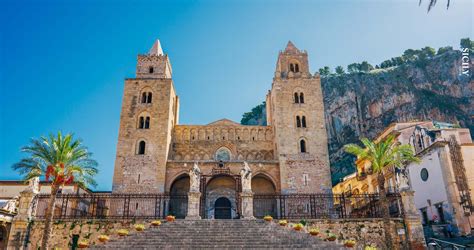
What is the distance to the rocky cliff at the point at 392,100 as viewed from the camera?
5900cm

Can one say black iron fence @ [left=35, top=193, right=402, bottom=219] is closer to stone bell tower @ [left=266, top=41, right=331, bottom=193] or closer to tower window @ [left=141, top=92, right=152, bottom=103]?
stone bell tower @ [left=266, top=41, right=331, bottom=193]

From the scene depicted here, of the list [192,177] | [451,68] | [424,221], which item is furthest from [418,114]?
[192,177]

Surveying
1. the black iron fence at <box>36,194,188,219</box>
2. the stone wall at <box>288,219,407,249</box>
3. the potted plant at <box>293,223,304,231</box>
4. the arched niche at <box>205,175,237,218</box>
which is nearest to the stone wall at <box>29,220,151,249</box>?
the black iron fence at <box>36,194,188,219</box>

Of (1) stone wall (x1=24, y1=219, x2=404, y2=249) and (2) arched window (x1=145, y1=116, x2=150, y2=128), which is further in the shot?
(2) arched window (x1=145, y1=116, x2=150, y2=128)

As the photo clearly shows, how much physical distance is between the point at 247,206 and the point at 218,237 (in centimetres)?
397

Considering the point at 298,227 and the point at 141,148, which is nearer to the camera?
the point at 298,227

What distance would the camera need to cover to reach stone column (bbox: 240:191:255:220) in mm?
20753

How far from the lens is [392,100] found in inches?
2500

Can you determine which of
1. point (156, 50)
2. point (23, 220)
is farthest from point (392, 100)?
point (23, 220)

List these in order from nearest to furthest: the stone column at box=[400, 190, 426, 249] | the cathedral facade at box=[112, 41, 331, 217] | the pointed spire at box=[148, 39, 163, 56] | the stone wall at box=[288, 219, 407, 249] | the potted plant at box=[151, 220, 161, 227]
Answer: the potted plant at box=[151, 220, 161, 227] → the stone column at box=[400, 190, 426, 249] → the stone wall at box=[288, 219, 407, 249] → the cathedral facade at box=[112, 41, 331, 217] → the pointed spire at box=[148, 39, 163, 56]

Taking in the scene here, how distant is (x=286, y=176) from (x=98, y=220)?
1544 centimetres

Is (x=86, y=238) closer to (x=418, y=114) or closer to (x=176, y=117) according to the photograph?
(x=176, y=117)

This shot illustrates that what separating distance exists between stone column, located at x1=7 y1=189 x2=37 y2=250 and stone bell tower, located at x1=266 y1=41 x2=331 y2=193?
1815cm

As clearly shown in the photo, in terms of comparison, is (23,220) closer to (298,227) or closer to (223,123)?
(298,227)
